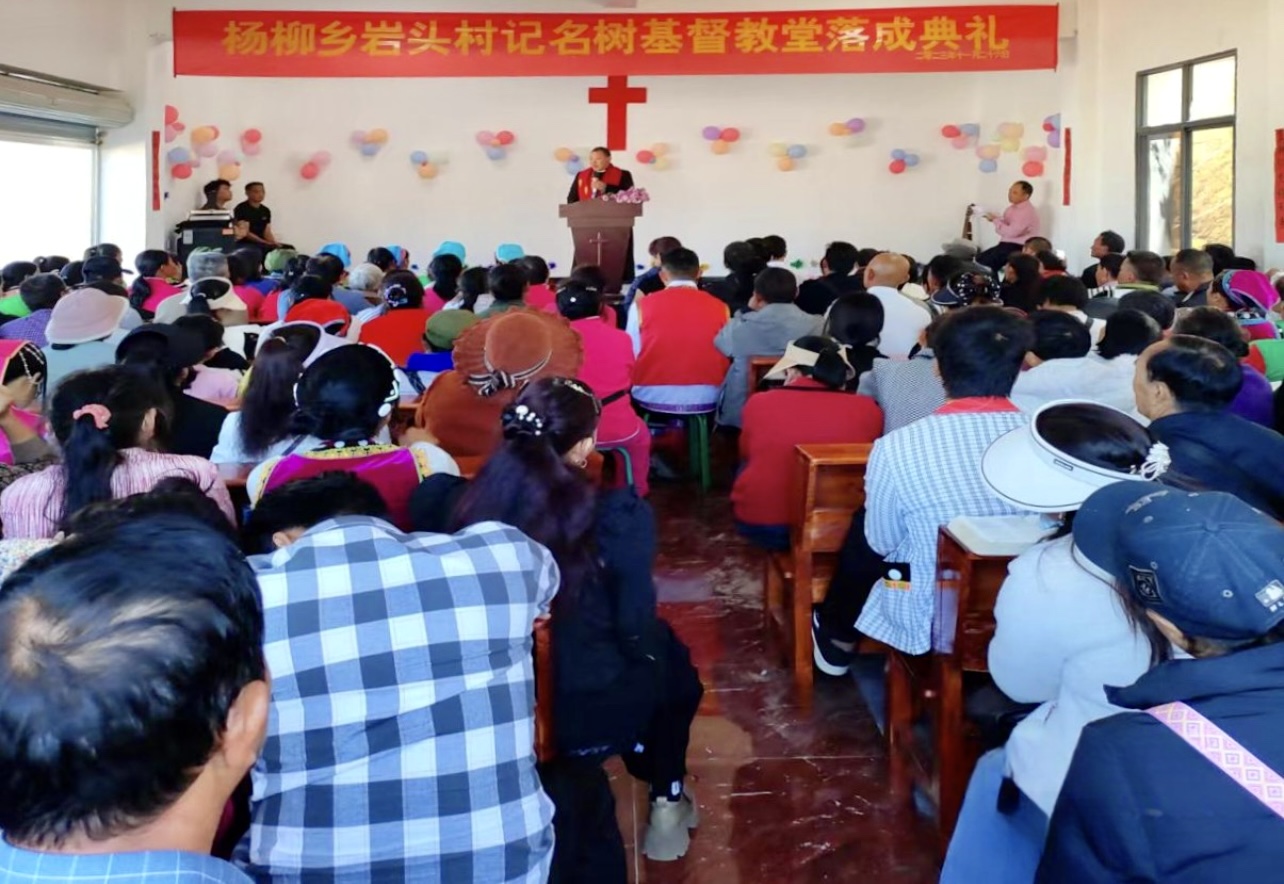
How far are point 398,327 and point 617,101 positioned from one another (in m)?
6.00

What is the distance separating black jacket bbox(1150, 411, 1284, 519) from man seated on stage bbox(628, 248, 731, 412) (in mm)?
2612

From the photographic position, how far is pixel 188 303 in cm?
495

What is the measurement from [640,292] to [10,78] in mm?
4293

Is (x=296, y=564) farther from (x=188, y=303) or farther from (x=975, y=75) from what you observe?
(x=975, y=75)

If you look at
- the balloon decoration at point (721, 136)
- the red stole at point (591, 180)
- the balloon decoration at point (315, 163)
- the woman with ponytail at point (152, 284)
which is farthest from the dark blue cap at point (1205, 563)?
the balloon decoration at point (315, 163)

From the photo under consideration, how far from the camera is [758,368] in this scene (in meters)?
4.80

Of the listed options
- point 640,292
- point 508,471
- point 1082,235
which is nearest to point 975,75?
point 1082,235

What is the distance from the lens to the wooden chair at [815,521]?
9.66 feet

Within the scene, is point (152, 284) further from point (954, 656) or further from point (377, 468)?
point (954, 656)

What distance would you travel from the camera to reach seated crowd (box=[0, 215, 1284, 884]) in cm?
83

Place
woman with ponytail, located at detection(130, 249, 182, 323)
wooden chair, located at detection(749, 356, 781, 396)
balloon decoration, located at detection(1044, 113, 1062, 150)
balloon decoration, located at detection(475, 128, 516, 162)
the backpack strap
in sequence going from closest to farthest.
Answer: the backpack strap, wooden chair, located at detection(749, 356, 781, 396), woman with ponytail, located at detection(130, 249, 182, 323), balloon decoration, located at detection(1044, 113, 1062, 150), balloon decoration, located at detection(475, 128, 516, 162)

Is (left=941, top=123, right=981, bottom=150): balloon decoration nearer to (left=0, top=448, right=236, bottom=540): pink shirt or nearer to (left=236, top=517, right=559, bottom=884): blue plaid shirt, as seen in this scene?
(left=0, top=448, right=236, bottom=540): pink shirt

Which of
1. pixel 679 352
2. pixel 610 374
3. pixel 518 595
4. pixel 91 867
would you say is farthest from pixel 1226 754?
pixel 679 352

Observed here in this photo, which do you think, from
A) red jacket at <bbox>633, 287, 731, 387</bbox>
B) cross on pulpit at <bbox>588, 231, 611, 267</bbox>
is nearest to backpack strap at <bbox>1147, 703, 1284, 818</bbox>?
red jacket at <bbox>633, 287, 731, 387</bbox>
